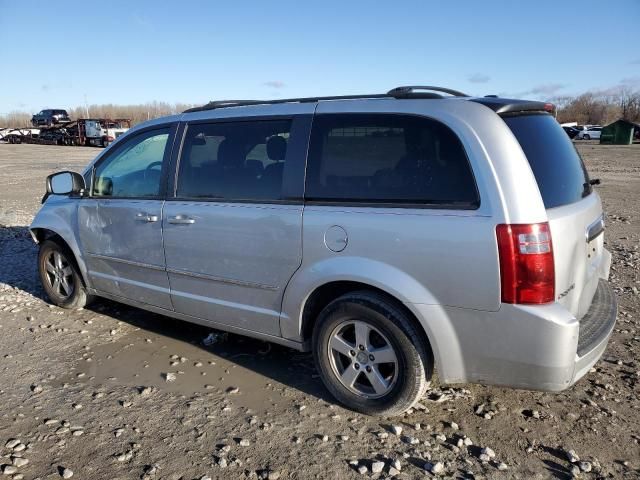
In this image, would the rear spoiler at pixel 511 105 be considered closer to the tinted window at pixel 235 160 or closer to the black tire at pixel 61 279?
the tinted window at pixel 235 160

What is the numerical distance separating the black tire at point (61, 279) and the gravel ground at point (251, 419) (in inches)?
19.9

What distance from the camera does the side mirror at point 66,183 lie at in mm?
4594

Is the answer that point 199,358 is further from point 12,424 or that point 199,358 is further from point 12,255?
point 12,255

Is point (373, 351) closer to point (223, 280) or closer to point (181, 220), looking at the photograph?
point (223, 280)

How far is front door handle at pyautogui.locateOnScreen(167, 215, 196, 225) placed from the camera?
3.72 m

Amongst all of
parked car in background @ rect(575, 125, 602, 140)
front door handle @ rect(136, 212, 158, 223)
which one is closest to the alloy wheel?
front door handle @ rect(136, 212, 158, 223)

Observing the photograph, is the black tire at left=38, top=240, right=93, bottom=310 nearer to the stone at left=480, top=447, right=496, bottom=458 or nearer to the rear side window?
the stone at left=480, top=447, right=496, bottom=458

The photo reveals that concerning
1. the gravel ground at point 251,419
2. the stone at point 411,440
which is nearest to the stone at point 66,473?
the gravel ground at point 251,419

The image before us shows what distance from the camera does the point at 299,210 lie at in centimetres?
322

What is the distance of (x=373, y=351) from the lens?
10.1 feet

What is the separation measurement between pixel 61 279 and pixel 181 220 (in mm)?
2113

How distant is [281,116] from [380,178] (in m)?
0.91

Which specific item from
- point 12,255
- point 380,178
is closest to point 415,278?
point 380,178

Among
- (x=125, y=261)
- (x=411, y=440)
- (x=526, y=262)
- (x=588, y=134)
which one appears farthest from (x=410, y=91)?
(x=588, y=134)
